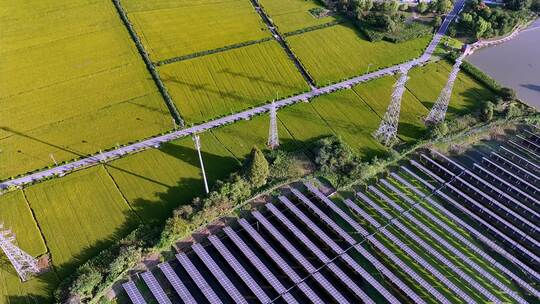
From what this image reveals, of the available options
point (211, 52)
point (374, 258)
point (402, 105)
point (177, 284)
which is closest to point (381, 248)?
point (374, 258)

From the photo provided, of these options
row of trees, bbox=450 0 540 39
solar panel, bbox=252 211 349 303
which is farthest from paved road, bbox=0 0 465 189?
solar panel, bbox=252 211 349 303

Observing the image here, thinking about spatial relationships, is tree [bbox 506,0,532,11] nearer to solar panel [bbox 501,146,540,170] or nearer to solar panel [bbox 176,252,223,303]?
solar panel [bbox 501,146,540,170]

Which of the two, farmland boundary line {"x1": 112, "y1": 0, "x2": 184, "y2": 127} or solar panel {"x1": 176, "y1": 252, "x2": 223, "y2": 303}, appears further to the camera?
farmland boundary line {"x1": 112, "y1": 0, "x2": 184, "y2": 127}

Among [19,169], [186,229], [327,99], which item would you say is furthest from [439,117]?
[19,169]

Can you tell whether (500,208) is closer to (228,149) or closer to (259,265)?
(259,265)

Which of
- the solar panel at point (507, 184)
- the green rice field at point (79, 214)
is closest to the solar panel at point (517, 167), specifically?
the solar panel at point (507, 184)

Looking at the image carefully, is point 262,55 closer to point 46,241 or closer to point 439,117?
point 439,117
